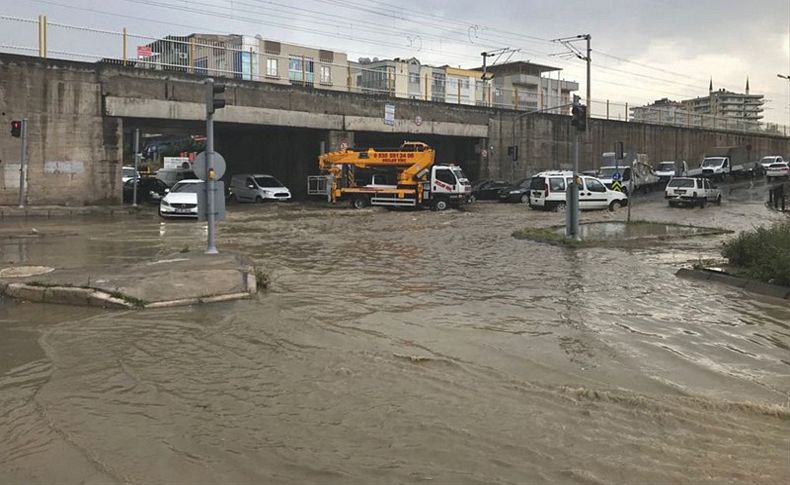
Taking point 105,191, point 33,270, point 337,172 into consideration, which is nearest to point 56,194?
point 105,191

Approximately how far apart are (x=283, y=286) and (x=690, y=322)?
6.03 m

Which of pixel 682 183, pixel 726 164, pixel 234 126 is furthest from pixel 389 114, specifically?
pixel 726 164

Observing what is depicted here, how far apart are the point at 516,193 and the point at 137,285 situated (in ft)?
102

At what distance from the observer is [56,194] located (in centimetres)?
2766

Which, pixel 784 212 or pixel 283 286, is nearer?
pixel 283 286

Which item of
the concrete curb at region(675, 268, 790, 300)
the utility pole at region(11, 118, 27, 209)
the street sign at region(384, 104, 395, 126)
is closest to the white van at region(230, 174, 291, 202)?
the street sign at region(384, 104, 395, 126)

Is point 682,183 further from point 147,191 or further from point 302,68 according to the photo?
point 147,191

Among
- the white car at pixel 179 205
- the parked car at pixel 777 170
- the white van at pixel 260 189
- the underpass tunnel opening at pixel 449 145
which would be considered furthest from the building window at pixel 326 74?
the parked car at pixel 777 170

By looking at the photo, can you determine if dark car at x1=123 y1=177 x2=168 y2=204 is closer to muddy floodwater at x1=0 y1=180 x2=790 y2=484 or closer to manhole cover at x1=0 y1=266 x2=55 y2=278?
manhole cover at x1=0 y1=266 x2=55 y2=278

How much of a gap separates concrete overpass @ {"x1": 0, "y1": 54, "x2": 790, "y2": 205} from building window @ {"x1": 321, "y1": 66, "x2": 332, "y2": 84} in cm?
184

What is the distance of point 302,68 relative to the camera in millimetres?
35594

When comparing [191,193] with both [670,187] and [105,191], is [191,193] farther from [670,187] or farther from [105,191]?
[670,187]

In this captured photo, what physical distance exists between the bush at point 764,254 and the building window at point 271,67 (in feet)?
87.3

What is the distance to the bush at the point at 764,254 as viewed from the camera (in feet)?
35.0
